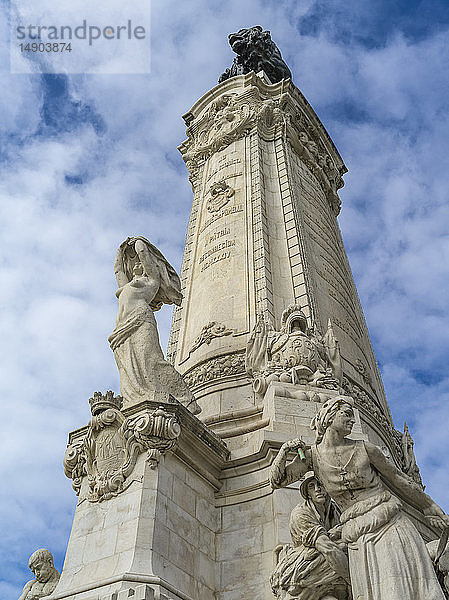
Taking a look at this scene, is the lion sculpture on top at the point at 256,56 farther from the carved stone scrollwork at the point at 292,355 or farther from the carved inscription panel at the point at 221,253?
the carved stone scrollwork at the point at 292,355

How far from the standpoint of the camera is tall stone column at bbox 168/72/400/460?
1176 cm

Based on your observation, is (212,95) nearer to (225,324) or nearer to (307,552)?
(225,324)

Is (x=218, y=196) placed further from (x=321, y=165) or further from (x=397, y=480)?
(x=397, y=480)

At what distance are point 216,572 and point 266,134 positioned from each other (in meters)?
12.3

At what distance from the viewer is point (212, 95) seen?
745 inches

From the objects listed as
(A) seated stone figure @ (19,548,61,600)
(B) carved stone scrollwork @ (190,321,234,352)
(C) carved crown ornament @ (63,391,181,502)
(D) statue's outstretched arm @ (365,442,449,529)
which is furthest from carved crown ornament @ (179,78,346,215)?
(D) statue's outstretched arm @ (365,442,449,529)

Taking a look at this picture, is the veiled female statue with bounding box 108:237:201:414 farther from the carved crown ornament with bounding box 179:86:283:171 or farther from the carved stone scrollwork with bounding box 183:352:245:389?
the carved crown ornament with bounding box 179:86:283:171

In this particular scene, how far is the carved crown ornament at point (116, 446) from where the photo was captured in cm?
770

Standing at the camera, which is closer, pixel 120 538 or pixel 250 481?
pixel 120 538

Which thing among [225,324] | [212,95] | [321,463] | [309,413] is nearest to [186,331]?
[225,324]

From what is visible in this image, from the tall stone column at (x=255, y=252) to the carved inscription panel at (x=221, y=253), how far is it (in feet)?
0.10

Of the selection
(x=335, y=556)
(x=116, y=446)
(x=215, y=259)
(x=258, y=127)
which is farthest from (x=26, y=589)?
(x=258, y=127)

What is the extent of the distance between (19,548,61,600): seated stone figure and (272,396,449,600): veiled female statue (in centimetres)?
403

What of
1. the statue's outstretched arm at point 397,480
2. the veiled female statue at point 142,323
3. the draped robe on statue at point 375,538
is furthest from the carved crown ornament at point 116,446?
the statue's outstretched arm at point 397,480
